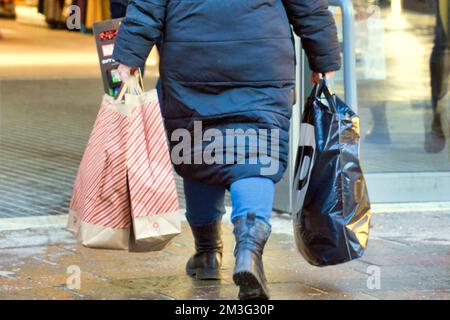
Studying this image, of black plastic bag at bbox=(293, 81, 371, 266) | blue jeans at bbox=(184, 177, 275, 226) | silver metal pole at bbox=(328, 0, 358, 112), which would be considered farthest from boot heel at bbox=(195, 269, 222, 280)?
silver metal pole at bbox=(328, 0, 358, 112)

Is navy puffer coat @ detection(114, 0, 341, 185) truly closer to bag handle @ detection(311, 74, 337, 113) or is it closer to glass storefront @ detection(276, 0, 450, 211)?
bag handle @ detection(311, 74, 337, 113)

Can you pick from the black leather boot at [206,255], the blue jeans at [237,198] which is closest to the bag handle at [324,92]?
the blue jeans at [237,198]

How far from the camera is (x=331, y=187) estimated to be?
15.9 feet

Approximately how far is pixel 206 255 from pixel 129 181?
26.3 inches

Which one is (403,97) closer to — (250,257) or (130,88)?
(130,88)

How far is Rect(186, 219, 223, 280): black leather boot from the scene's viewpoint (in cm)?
522

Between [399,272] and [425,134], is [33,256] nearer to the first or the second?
[399,272]

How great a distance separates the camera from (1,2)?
29078mm

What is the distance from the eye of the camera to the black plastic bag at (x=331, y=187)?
486cm

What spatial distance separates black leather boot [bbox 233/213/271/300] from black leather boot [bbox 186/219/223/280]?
0.52 m

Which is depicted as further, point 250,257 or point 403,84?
point 403,84

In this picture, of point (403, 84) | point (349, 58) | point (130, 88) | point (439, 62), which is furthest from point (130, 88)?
point (439, 62)
